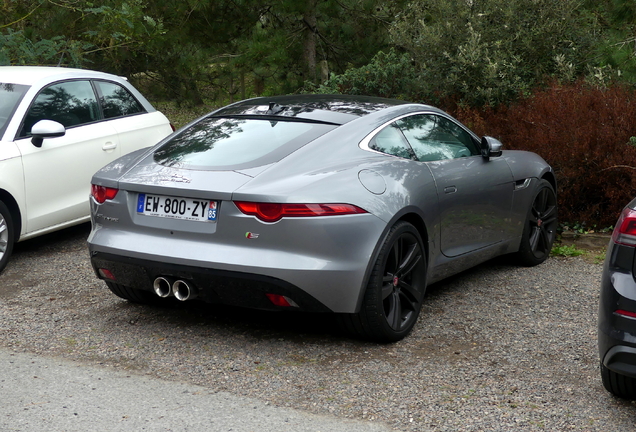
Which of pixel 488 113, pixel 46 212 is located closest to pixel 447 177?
pixel 46 212

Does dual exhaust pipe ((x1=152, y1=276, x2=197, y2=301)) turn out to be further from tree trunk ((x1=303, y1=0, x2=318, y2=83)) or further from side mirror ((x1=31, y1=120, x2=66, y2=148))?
tree trunk ((x1=303, y1=0, x2=318, y2=83))

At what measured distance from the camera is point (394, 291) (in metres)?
4.92

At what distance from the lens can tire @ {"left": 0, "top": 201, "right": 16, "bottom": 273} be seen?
21.2 feet

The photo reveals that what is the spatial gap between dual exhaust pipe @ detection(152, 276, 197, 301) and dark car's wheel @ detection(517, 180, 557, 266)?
328 centimetres

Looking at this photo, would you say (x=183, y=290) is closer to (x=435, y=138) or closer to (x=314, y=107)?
(x=314, y=107)

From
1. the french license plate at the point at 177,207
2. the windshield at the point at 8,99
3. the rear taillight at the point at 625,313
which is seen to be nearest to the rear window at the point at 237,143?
the french license plate at the point at 177,207

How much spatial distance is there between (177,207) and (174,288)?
1.58ft

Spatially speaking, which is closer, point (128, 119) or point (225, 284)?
point (225, 284)

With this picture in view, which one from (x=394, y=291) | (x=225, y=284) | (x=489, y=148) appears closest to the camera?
(x=225, y=284)

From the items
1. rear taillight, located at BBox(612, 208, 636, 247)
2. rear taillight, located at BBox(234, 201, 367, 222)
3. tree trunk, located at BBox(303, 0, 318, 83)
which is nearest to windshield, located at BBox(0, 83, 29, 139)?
rear taillight, located at BBox(234, 201, 367, 222)

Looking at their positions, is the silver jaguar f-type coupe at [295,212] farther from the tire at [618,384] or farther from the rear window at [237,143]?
the tire at [618,384]

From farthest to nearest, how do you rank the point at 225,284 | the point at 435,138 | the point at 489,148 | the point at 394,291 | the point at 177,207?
the point at 489,148 < the point at 435,138 < the point at 394,291 < the point at 177,207 < the point at 225,284

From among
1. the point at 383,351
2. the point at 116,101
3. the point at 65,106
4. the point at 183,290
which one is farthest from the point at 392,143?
the point at 116,101

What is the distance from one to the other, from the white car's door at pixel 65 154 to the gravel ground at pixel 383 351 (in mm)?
767
